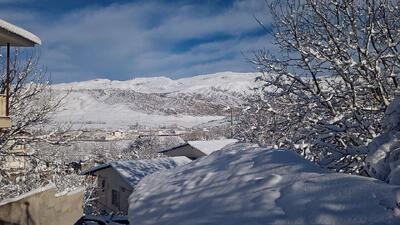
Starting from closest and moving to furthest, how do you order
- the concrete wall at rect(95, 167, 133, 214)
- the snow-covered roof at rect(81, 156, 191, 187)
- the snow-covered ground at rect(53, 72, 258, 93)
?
the snow-covered roof at rect(81, 156, 191, 187) → the concrete wall at rect(95, 167, 133, 214) → the snow-covered ground at rect(53, 72, 258, 93)

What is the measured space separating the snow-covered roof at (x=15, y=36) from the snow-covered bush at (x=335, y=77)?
648 cm

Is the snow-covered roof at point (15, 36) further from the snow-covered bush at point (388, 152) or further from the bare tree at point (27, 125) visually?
the snow-covered bush at point (388, 152)

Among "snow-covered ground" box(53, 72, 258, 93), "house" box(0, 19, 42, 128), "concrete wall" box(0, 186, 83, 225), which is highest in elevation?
"snow-covered ground" box(53, 72, 258, 93)

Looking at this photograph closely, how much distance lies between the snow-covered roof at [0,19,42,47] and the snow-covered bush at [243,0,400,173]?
648cm

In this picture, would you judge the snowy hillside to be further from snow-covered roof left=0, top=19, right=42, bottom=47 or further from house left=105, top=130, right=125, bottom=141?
snow-covered roof left=0, top=19, right=42, bottom=47

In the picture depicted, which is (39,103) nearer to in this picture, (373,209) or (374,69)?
(374,69)

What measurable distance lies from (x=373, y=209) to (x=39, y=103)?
16.6 metres

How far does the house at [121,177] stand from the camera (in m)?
21.4

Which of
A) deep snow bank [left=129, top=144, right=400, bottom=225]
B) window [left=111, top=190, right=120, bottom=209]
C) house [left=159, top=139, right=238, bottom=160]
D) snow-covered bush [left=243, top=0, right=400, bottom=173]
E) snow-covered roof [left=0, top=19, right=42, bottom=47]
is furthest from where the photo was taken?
house [left=159, top=139, right=238, bottom=160]

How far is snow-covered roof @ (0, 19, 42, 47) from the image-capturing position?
1125 centimetres

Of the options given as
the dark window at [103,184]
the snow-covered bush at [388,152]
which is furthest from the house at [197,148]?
the snow-covered bush at [388,152]

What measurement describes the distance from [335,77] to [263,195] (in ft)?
19.5

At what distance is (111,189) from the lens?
24.3 metres

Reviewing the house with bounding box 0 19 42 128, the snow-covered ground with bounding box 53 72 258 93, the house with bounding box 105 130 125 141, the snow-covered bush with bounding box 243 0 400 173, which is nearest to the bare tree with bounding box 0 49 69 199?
the house with bounding box 0 19 42 128
